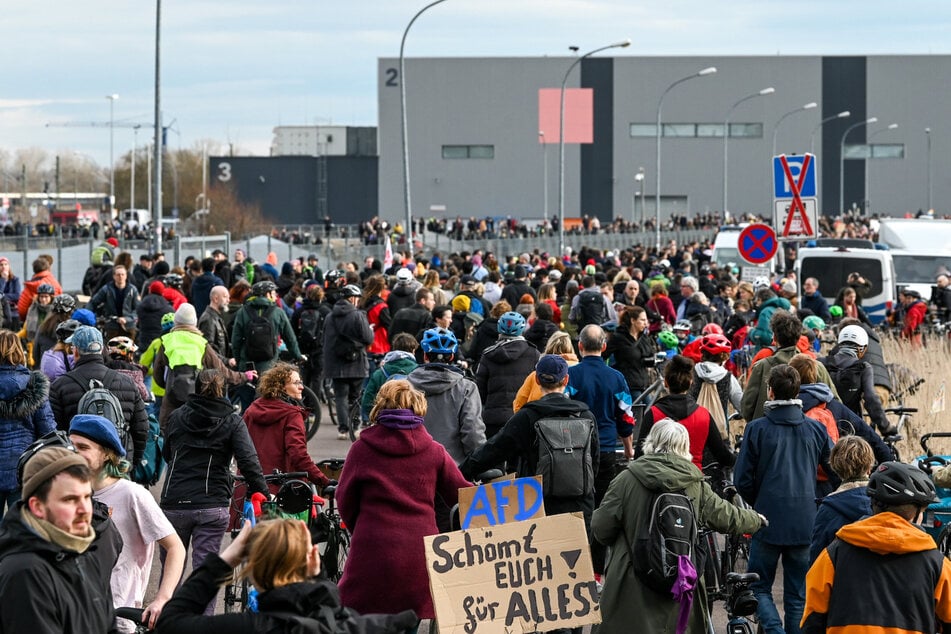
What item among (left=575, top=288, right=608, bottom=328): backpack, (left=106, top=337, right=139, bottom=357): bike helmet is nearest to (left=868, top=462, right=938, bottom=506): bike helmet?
(left=106, top=337, right=139, bottom=357): bike helmet

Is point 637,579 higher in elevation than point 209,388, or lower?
lower

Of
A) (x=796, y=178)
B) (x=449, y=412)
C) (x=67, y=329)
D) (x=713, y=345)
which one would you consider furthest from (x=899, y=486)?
(x=796, y=178)

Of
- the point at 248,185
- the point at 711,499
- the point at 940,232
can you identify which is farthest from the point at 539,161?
the point at 711,499

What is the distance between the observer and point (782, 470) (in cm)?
814

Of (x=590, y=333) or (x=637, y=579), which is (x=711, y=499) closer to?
(x=637, y=579)

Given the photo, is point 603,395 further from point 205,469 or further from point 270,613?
point 270,613

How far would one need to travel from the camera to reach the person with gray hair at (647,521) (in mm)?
6840

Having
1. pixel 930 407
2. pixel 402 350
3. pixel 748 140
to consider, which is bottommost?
pixel 930 407

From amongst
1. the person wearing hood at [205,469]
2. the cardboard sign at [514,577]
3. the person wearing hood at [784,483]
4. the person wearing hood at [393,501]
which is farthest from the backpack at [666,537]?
the person wearing hood at [205,469]

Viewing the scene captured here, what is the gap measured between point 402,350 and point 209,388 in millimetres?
3423

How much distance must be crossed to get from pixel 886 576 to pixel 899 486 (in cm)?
35

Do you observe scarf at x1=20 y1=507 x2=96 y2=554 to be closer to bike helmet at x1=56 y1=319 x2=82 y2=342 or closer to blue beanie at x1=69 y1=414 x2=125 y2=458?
blue beanie at x1=69 y1=414 x2=125 y2=458

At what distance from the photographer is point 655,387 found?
12305mm

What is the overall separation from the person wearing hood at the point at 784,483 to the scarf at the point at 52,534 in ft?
14.6
